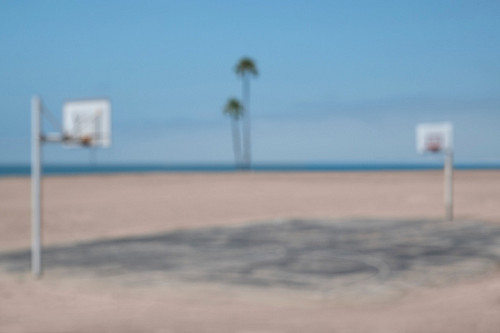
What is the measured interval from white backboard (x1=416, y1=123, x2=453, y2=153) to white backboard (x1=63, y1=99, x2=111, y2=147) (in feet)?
37.1

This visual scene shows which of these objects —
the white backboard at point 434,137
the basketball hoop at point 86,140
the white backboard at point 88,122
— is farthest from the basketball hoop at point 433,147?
the basketball hoop at point 86,140

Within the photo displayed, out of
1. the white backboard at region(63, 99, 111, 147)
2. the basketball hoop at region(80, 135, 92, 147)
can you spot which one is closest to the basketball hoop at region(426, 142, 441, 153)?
the white backboard at region(63, 99, 111, 147)

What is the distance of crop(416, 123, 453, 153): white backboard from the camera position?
60.1 feet

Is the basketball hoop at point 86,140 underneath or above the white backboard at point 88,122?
underneath

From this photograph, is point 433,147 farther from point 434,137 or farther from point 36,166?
point 36,166

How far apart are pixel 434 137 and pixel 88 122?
11.6 m

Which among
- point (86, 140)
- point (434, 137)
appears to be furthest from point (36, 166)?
point (434, 137)

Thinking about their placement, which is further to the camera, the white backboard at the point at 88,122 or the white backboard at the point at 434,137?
the white backboard at the point at 434,137

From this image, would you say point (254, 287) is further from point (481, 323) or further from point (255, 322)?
point (481, 323)

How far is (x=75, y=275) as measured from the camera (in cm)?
973

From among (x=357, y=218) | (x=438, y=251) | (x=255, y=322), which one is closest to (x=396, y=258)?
(x=438, y=251)

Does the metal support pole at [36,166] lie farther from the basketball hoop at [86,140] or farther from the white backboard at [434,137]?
the white backboard at [434,137]

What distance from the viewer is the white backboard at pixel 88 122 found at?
10352mm

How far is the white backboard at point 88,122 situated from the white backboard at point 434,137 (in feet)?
37.1
